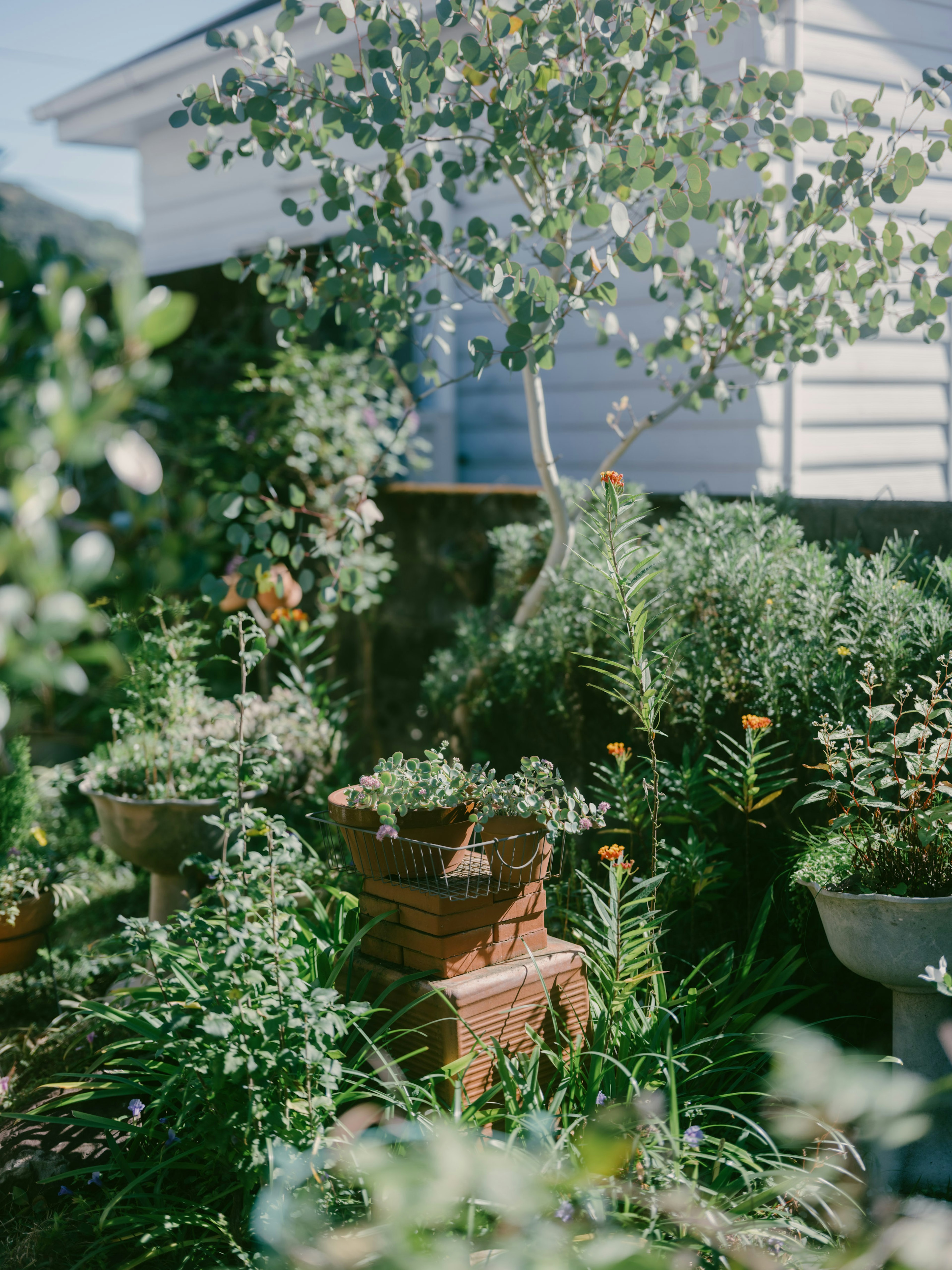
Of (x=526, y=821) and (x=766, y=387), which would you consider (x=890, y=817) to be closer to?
(x=526, y=821)

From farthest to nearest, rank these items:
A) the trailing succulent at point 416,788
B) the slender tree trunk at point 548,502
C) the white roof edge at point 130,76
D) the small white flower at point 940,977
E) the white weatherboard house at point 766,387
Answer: the white roof edge at point 130,76, the white weatherboard house at point 766,387, the slender tree trunk at point 548,502, the trailing succulent at point 416,788, the small white flower at point 940,977

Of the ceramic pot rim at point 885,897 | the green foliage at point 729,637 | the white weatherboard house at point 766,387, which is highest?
the white weatherboard house at point 766,387

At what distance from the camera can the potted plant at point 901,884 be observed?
222 cm

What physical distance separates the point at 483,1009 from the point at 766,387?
3.00 m

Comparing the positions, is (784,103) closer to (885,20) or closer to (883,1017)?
(885,20)

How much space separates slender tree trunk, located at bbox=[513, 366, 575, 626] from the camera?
12.1 ft

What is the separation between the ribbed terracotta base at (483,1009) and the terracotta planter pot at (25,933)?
118cm

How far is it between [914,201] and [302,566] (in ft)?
11.0

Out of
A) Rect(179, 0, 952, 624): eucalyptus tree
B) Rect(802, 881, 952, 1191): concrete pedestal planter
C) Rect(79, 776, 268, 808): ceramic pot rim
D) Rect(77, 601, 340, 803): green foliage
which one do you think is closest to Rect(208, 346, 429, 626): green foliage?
Rect(77, 601, 340, 803): green foliage

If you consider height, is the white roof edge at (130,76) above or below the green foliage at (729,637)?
above

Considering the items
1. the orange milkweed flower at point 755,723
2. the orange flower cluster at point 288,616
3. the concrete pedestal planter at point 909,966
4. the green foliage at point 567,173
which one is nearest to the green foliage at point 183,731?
the orange flower cluster at point 288,616

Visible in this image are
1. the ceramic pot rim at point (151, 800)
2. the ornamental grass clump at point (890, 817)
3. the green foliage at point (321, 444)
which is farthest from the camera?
the green foliage at point (321, 444)

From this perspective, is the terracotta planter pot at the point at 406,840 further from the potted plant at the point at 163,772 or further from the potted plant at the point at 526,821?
the potted plant at the point at 163,772

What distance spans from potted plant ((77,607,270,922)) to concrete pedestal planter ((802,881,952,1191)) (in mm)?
1873
